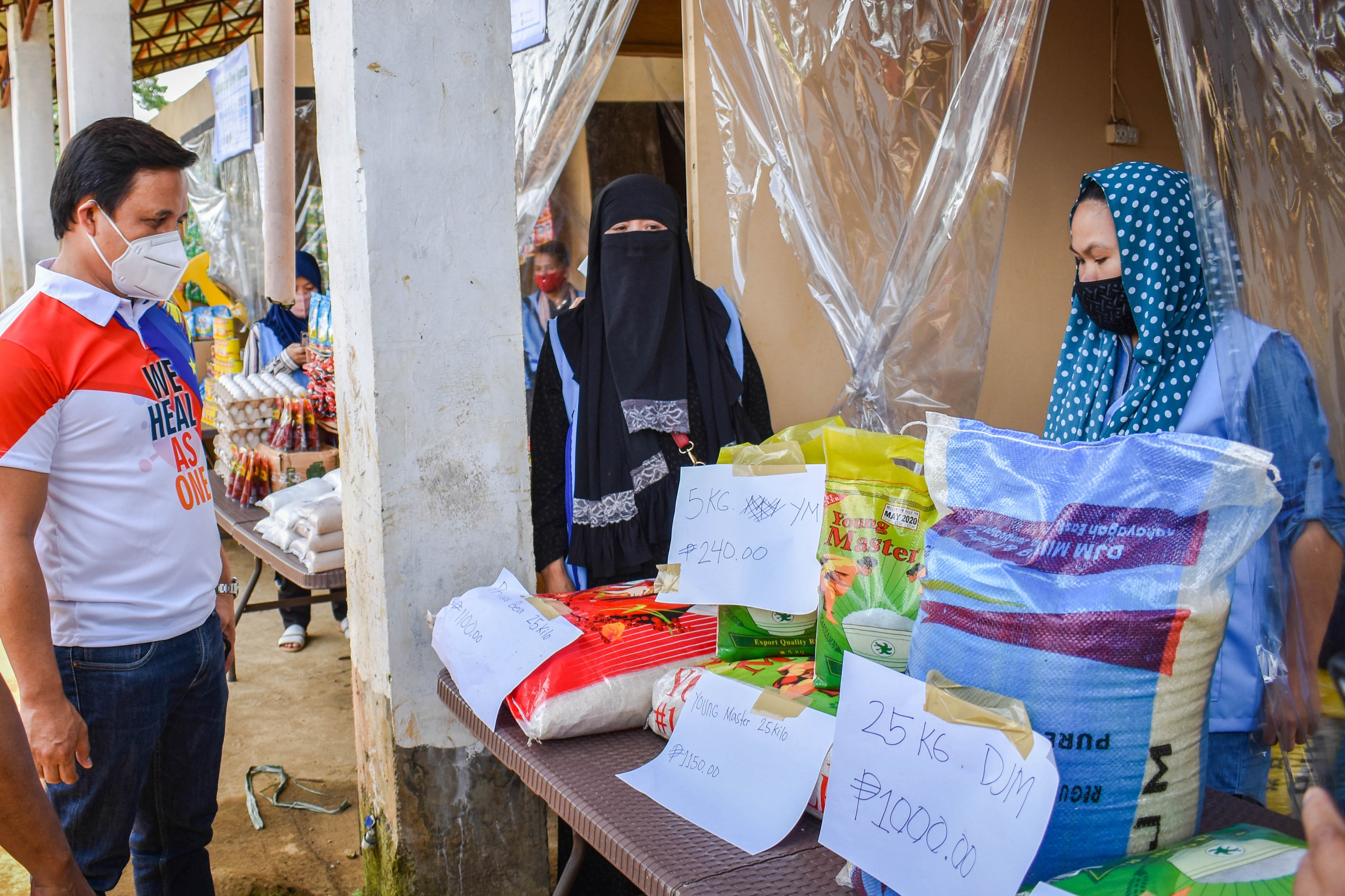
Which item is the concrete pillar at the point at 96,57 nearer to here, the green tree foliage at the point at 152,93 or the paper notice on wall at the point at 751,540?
the paper notice on wall at the point at 751,540

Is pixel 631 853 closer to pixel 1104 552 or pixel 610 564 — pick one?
pixel 1104 552

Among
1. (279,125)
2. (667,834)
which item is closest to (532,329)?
(279,125)

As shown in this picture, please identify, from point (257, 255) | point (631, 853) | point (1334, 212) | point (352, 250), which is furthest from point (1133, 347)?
point (257, 255)

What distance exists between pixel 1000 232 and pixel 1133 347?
2.35ft

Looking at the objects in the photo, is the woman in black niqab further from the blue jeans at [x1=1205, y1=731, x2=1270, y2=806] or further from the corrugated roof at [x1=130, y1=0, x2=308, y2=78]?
the corrugated roof at [x1=130, y1=0, x2=308, y2=78]

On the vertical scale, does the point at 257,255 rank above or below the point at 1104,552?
above

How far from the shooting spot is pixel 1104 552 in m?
0.88

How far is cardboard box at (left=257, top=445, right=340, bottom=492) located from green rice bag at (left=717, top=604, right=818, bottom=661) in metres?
2.21

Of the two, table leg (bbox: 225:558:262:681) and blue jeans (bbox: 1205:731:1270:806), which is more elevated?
blue jeans (bbox: 1205:731:1270:806)

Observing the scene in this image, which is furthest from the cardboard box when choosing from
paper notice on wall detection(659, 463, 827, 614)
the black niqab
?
paper notice on wall detection(659, 463, 827, 614)

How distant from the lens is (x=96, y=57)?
4.68 metres

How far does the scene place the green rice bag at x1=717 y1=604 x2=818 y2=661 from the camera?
1.44 meters

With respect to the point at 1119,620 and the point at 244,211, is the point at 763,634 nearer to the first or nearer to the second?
the point at 1119,620

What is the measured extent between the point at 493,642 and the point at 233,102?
6480 mm
